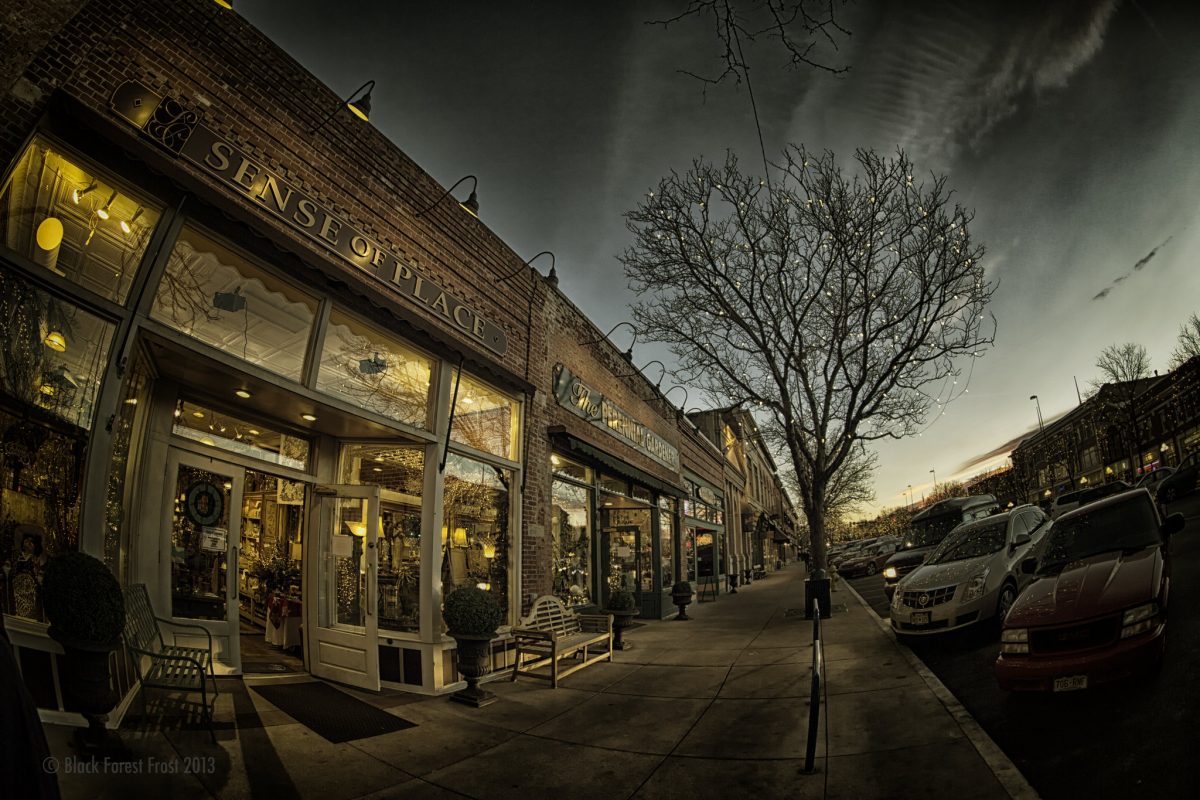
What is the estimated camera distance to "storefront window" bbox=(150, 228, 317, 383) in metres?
5.08

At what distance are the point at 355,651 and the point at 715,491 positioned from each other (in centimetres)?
2057

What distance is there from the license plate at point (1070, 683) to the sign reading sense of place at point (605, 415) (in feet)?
26.7

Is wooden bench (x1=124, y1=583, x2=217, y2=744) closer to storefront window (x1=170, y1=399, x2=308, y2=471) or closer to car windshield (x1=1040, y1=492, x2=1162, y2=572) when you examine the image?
storefront window (x1=170, y1=399, x2=308, y2=471)

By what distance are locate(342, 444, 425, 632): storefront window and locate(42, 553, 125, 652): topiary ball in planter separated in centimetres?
374

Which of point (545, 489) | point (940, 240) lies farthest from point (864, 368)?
point (545, 489)

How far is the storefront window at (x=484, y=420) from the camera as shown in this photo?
841 centimetres

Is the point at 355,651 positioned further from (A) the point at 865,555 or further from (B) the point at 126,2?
(A) the point at 865,555

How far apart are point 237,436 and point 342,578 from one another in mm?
2278

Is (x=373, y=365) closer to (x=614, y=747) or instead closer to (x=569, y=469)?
(x=614, y=747)

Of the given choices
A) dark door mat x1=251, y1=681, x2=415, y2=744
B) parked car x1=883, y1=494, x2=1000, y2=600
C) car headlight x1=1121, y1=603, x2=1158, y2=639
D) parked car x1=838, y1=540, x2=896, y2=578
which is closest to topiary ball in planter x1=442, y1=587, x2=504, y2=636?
dark door mat x1=251, y1=681, x2=415, y2=744

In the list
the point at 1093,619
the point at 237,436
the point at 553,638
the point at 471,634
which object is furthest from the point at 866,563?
the point at 237,436

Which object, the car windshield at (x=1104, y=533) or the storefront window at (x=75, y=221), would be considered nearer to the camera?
the storefront window at (x=75, y=221)

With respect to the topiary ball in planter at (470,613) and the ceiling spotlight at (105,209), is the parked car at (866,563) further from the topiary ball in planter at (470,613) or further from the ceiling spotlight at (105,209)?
the ceiling spotlight at (105,209)

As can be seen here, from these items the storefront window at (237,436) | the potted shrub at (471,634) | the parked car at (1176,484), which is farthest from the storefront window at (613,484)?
the parked car at (1176,484)
